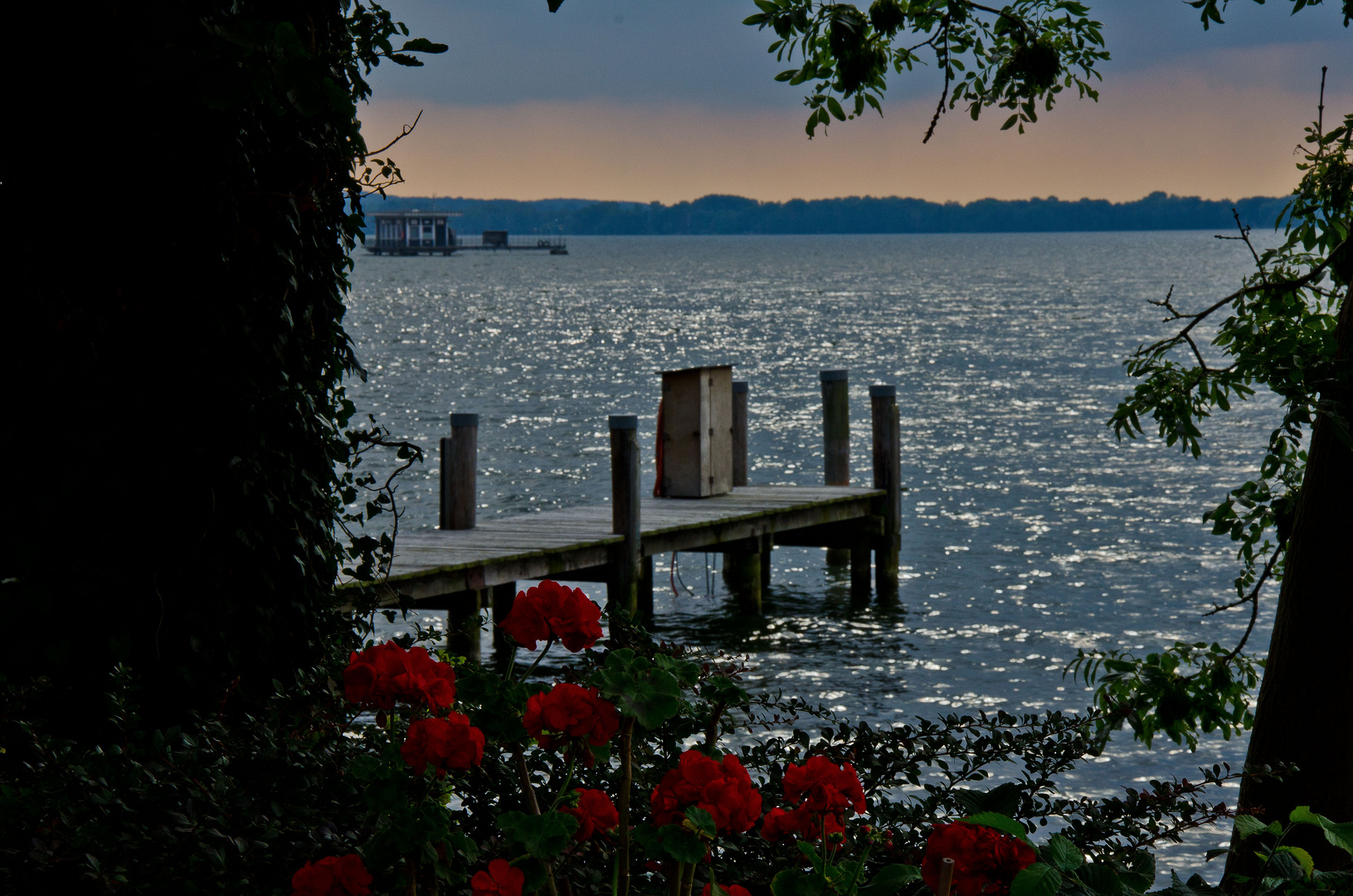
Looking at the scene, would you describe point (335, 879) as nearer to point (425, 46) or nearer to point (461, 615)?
point (425, 46)

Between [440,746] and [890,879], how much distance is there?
0.80 m

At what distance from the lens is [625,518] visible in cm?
1177

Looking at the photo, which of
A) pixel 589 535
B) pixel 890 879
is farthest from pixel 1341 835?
pixel 589 535

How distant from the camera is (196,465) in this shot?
11.3 feet

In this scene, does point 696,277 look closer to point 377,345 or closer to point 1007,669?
point 377,345

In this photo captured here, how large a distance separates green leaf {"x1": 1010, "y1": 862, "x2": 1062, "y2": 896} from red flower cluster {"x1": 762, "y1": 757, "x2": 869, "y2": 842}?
39cm

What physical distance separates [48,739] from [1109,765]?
348 inches

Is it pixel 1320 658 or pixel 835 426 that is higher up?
pixel 1320 658

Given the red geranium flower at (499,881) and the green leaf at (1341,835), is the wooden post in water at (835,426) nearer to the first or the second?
the green leaf at (1341,835)

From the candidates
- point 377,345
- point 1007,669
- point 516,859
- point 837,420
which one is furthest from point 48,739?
point 377,345

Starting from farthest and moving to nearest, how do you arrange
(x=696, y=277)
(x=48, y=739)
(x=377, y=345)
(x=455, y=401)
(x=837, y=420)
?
1. (x=696, y=277)
2. (x=377, y=345)
3. (x=455, y=401)
4. (x=837, y=420)
5. (x=48, y=739)

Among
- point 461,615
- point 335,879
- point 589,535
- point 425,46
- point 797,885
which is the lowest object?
point 461,615

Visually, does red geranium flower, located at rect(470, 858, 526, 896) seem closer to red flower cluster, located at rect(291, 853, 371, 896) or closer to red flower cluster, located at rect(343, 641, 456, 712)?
red flower cluster, located at rect(291, 853, 371, 896)

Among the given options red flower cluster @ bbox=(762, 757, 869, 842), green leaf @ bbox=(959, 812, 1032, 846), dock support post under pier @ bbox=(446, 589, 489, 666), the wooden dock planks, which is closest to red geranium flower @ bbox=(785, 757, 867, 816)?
red flower cluster @ bbox=(762, 757, 869, 842)
